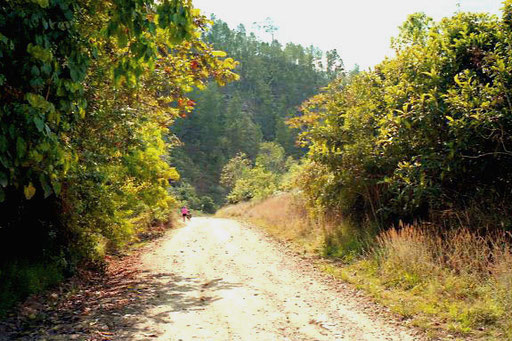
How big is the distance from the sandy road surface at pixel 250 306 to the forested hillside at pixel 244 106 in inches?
2352

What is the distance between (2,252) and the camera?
846 centimetres

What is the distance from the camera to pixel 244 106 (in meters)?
126

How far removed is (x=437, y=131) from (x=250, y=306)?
5758 mm

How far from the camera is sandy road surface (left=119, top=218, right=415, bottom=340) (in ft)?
19.1

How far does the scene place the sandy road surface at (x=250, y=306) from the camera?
19.1 feet

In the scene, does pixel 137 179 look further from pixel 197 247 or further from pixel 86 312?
pixel 86 312

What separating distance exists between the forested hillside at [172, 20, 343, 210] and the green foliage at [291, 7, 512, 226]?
58.8 meters

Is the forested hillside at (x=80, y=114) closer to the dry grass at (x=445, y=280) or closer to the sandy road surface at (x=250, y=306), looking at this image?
the sandy road surface at (x=250, y=306)

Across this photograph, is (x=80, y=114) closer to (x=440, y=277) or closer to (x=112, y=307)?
(x=112, y=307)

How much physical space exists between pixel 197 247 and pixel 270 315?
885 cm

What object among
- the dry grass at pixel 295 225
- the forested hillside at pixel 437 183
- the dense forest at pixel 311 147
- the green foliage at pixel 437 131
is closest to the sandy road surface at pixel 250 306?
the forested hillside at pixel 437 183

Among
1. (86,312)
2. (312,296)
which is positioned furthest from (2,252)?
(312,296)

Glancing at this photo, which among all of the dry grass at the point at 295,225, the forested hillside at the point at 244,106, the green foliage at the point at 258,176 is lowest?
the dry grass at the point at 295,225

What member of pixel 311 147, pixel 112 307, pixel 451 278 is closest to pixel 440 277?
pixel 451 278
